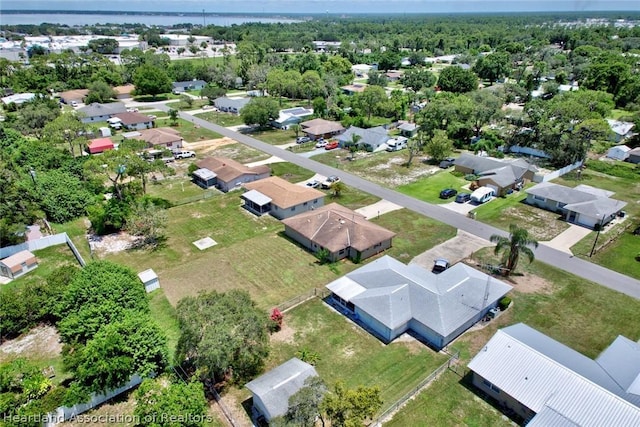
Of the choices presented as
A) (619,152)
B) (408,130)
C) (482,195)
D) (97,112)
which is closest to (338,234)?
(482,195)

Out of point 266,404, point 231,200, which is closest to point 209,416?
point 266,404

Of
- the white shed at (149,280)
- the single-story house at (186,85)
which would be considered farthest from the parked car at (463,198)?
the single-story house at (186,85)

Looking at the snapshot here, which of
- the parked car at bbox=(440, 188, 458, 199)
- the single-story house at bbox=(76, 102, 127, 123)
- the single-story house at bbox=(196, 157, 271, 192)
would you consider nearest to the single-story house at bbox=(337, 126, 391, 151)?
the single-story house at bbox=(196, 157, 271, 192)

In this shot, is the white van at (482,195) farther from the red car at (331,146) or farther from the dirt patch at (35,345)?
the dirt patch at (35,345)

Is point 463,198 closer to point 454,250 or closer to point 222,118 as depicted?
point 454,250

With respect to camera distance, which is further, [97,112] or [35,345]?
[97,112]

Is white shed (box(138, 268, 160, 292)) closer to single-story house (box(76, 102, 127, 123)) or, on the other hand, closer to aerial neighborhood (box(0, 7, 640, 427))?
aerial neighborhood (box(0, 7, 640, 427))

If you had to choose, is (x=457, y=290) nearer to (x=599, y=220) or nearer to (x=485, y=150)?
(x=599, y=220)
